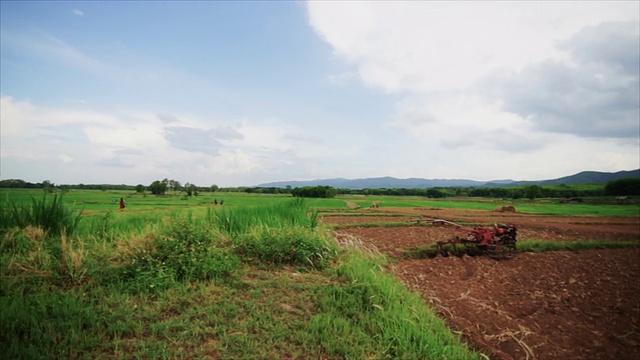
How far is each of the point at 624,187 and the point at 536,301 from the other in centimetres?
3883

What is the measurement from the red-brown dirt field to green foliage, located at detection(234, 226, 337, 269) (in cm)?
206

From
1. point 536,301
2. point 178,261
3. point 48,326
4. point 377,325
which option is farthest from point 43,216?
point 536,301

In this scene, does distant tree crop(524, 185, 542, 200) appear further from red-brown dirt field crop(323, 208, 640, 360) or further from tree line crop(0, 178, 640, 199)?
red-brown dirt field crop(323, 208, 640, 360)

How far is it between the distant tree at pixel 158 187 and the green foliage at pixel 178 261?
15.6 ft

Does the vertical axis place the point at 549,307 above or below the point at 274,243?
below

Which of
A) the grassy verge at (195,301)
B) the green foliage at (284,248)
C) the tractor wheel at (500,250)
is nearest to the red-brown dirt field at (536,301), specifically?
the tractor wheel at (500,250)

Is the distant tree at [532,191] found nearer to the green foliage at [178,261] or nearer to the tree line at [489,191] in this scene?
the tree line at [489,191]

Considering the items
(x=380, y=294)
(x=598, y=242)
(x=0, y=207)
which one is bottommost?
(x=598, y=242)

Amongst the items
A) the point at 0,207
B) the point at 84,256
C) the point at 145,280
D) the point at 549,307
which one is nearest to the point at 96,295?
the point at 145,280

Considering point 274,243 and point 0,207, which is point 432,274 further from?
point 0,207

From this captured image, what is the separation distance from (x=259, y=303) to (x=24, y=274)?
124 inches

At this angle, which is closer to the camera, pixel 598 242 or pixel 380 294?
pixel 380 294

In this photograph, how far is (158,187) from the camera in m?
9.33

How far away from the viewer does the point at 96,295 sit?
3.71 m
